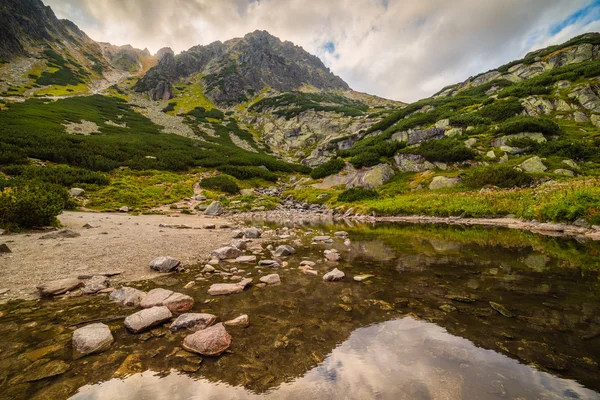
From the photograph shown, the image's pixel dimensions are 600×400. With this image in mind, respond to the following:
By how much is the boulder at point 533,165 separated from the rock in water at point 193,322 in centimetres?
3808

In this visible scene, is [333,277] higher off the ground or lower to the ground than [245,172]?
lower

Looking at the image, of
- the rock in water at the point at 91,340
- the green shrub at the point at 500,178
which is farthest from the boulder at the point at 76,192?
the green shrub at the point at 500,178

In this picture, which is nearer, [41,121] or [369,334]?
[369,334]

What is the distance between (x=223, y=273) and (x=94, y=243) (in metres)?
6.52

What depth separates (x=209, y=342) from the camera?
3662 millimetres

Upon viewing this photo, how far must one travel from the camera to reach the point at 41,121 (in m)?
49.2

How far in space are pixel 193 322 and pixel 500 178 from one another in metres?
32.3

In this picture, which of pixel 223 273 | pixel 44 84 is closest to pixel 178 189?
pixel 223 273

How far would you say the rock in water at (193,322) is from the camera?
167 inches

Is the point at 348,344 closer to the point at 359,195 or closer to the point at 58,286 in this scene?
the point at 58,286

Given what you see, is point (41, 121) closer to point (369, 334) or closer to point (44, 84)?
point (44, 84)

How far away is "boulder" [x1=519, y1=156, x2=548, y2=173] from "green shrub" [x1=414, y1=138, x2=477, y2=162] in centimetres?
672

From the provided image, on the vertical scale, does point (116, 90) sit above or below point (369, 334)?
above

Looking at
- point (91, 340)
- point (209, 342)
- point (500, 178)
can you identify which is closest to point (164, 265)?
point (91, 340)
